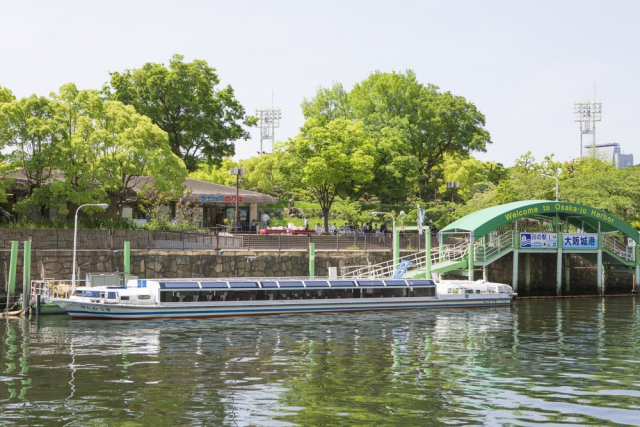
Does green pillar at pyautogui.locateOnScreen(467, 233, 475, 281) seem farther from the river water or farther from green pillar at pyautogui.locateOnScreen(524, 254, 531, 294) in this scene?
the river water

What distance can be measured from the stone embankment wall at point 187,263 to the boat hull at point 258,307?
6259mm

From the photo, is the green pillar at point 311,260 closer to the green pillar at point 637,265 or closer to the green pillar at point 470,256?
the green pillar at point 470,256

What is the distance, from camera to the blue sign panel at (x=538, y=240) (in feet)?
181

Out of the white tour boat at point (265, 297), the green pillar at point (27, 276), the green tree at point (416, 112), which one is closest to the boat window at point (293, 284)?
the white tour boat at point (265, 297)

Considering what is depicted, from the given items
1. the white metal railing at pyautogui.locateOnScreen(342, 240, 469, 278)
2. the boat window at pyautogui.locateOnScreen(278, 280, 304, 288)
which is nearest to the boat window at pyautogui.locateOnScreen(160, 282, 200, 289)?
the boat window at pyautogui.locateOnScreen(278, 280, 304, 288)

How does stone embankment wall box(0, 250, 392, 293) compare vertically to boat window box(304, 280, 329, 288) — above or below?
above

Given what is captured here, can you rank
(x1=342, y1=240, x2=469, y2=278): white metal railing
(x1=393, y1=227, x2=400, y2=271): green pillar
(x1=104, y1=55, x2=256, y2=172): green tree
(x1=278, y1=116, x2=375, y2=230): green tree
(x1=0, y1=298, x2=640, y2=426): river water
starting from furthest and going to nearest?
(x1=104, y1=55, x2=256, y2=172): green tree
(x1=278, y1=116, x2=375, y2=230): green tree
(x1=342, y1=240, x2=469, y2=278): white metal railing
(x1=393, y1=227, x2=400, y2=271): green pillar
(x1=0, y1=298, x2=640, y2=426): river water

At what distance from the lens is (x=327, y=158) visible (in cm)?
6681

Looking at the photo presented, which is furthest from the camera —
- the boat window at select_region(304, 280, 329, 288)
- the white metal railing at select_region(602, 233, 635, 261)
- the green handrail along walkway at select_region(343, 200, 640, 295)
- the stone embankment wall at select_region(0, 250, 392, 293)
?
the white metal railing at select_region(602, 233, 635, 261)

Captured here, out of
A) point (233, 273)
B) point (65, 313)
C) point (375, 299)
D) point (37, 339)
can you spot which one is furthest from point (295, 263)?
point (37, 339)

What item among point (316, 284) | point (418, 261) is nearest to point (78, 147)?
point (316, 284)

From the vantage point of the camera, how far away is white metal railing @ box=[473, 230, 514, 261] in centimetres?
5375

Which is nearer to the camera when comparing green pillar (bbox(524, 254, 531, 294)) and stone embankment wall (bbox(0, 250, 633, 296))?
stone embankment wall (bbox(0, 250, 633, 296))

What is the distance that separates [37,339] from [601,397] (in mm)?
22855
